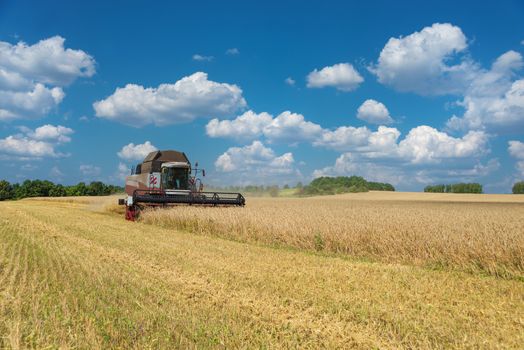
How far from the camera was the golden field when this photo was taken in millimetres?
4441

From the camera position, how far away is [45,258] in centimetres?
852

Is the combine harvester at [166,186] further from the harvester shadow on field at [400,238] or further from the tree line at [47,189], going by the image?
the tree line at [47,189]

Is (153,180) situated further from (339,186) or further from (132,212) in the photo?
(339,186)

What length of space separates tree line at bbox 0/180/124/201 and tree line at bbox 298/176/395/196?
30.7 metres

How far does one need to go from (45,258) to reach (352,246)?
22.9ft

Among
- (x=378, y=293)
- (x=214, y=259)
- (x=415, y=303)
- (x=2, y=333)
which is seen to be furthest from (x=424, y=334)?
(x=214, y=259)

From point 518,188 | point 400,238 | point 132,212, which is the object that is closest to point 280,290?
point 400,238

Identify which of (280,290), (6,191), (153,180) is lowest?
(280,290)

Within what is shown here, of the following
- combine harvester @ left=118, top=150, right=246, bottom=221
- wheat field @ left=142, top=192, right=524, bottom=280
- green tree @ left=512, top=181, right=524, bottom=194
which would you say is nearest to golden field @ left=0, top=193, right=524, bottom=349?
wheat field @ left=142, top=192, right=524, bottom=280

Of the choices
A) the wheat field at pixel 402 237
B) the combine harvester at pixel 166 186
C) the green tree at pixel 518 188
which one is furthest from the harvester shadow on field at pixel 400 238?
the green tree at pixel 518 188

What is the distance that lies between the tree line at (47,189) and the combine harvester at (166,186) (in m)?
37.9

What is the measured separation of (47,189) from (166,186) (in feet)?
150

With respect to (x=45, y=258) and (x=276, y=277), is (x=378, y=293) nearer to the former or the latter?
(x=276, y=277)

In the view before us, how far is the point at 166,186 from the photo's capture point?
21797 millimetres
